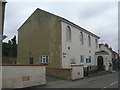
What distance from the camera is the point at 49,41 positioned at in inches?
1185

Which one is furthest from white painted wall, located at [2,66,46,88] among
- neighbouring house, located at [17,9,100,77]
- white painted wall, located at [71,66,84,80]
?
neighbouring house, located at [17,9,100,77]

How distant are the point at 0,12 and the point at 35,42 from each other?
1274 cm

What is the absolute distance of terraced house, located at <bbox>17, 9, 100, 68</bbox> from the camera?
95.6ft

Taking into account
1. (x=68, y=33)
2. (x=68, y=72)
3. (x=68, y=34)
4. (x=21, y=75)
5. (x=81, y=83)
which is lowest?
(x=81, y=83)

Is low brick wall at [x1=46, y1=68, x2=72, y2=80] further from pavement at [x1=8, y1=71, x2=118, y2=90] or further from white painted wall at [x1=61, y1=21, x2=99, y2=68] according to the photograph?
white painted wall at [x1=61, y1=21, x2=99, y2=68]

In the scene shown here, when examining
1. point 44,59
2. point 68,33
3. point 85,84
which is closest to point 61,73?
point 85,84

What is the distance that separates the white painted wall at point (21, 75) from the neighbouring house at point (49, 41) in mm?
10771

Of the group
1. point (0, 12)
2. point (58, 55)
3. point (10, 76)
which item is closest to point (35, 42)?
point (58, 55)

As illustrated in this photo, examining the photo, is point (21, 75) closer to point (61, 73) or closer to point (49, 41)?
point (61, 73)

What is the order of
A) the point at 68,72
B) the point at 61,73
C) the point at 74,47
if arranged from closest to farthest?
the point at 68,72, the point at 61,73, the point at 74,47

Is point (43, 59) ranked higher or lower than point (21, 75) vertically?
higher

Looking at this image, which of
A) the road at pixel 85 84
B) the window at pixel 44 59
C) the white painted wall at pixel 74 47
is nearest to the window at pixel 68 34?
the white painted wall at pixel 74 47

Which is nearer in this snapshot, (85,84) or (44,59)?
(85,84)

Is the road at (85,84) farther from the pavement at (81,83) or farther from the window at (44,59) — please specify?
the window at (44,59)
